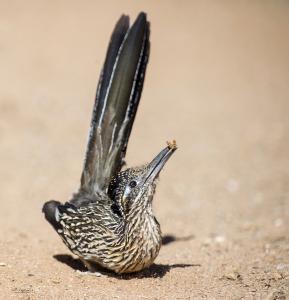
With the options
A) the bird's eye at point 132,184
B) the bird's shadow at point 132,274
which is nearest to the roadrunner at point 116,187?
the bird's eye at point 132,184

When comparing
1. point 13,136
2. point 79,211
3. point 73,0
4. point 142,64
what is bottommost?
point 79,211

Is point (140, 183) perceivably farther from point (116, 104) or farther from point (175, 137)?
point (175, 137)

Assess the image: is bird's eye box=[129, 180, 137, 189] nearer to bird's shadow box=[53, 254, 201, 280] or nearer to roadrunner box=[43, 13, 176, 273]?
roadrunner box=[43, 13, 176, 273]

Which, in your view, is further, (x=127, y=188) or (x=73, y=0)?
(x=73, y=0)

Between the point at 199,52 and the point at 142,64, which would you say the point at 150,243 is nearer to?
the point at 142,64

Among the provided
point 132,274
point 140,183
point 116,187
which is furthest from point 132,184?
point 132,274

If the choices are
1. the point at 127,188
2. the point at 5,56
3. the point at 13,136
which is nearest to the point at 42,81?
the point at 5,56
